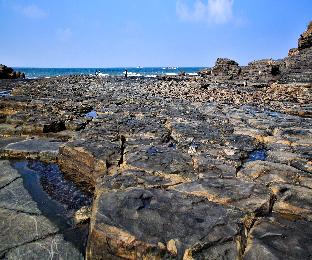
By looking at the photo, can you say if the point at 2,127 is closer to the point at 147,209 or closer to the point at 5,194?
the point at 5,194

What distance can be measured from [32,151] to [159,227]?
3929mm

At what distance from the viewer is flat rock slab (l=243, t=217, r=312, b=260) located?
7.86 ft

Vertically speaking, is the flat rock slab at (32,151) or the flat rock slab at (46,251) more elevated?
the flat rock slab at (32,151)

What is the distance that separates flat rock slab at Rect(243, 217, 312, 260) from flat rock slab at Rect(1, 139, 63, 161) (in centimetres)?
408

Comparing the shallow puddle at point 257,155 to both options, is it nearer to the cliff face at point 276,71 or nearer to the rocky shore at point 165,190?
the rocky shore at point 165,190

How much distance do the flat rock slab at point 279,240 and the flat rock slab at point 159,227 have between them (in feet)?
0.50

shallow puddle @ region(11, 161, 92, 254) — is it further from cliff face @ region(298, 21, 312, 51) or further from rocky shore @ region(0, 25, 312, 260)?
cliff face @ region(298, 21, 312, 51)

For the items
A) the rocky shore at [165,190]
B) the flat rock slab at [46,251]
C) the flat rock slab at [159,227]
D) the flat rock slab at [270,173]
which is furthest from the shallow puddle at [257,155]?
the flat rock slab at [46,251]

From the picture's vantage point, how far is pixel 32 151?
5.79 m

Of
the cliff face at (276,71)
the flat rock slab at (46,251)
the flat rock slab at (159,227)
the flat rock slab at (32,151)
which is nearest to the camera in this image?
the flat rock slab at (159,227)

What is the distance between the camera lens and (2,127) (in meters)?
7.26

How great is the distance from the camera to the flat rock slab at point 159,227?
99.8 inches

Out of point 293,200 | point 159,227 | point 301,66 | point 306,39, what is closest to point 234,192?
point 293,200

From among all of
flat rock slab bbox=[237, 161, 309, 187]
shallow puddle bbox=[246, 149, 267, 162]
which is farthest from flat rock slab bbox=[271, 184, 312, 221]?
shallow puddle bbox=[246, 149, 267, 162]
